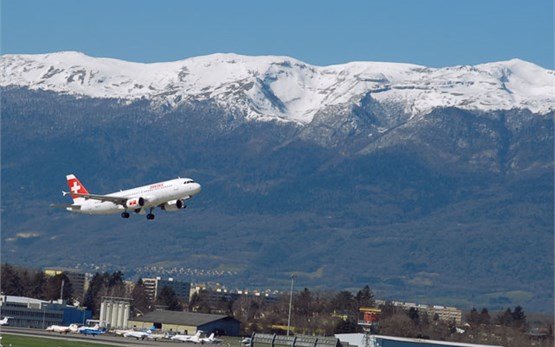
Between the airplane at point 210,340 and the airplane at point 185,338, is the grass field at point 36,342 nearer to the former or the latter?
the airplane at point 185,338

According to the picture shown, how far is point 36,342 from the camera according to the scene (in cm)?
14250

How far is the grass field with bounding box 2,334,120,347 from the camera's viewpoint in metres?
137

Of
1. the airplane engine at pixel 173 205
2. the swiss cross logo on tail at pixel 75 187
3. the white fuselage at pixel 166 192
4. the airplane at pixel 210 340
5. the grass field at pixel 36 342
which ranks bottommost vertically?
the grass field at pixel 36 342

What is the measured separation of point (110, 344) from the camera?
14862 cm

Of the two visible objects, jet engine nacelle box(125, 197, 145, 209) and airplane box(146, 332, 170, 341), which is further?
airplane box(146, 332, 170, 341)

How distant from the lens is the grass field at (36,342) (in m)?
137

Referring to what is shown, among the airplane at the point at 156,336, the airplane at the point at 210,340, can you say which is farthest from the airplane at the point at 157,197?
the airplane at the point at 210,340

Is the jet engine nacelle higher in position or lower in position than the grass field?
higher

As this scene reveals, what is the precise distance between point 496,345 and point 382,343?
38089mm

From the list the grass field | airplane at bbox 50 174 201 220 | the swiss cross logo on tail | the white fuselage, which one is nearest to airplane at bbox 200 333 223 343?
the swiss cross logo on tail

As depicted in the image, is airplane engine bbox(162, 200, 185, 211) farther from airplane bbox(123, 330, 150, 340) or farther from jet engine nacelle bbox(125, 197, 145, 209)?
airplane bbox(123, 330, 150, 340)

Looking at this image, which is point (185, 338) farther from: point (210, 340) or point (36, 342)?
point (36, 342)

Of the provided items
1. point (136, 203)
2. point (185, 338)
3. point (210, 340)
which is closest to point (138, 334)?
point (185, 338)

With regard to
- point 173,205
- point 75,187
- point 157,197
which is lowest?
point 173,205
